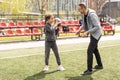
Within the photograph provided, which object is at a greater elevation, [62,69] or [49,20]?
[49,20]

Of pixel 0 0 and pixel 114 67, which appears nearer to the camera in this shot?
pixel 114 67

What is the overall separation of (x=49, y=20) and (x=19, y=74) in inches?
64.3

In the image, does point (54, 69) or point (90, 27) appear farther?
point (54, 69)

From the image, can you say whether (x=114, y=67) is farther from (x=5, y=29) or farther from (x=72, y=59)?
(x=5, y=29)

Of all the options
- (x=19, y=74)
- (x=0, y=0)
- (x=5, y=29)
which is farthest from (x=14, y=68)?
(x=0, y=0)

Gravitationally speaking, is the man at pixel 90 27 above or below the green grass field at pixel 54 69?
above

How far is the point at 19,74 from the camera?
8523mm

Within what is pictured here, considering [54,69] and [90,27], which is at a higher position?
[90,27]

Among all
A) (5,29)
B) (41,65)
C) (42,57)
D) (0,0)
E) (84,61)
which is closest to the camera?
(41,65)

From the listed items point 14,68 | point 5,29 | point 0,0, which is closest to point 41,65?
point 14,68

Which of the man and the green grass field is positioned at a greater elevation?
the man

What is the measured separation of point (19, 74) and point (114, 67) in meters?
2.85

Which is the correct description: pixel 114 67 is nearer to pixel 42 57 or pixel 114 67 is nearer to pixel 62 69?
pixel 62 69

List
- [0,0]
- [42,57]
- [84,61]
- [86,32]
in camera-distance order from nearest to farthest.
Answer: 1. [86,32]
2. [84,61]
3. [42,57]
4. [0,0]
